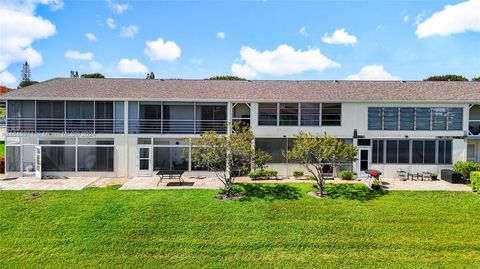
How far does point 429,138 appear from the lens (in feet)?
73.9

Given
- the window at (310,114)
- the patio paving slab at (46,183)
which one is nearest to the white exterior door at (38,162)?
the patio paving slab at (46,183)

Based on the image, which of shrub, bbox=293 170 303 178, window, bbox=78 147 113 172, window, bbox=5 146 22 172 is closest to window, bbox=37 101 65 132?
window, bbox=5 146 22 172

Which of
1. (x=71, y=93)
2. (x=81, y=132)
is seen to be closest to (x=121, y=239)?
(x=81, y=132)

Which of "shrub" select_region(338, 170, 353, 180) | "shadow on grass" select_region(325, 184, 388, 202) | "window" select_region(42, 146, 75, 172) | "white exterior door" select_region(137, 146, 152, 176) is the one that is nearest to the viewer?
"shadow on grass" select_region(325, 184, 388, 202)

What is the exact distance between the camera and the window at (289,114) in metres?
22.7

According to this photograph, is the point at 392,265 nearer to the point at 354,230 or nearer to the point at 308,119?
the point at 354,230

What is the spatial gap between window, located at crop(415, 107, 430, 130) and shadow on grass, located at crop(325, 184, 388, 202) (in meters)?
Result: 7.46

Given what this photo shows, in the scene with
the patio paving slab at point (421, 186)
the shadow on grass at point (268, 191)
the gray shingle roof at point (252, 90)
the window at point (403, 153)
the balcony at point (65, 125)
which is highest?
the gray shingle roof at point (252, 90)

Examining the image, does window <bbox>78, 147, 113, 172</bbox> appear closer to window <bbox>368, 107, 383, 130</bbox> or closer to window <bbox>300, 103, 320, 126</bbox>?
window <bbox>300, 103, 320, 126</bbox>

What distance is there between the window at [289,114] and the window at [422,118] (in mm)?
9180

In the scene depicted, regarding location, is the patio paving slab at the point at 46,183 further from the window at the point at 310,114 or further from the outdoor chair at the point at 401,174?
the outdoor chair at the point at 401,174

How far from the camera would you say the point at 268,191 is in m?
18.4

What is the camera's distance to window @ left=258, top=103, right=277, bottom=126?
74.2 ft

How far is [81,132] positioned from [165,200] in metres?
10.3
